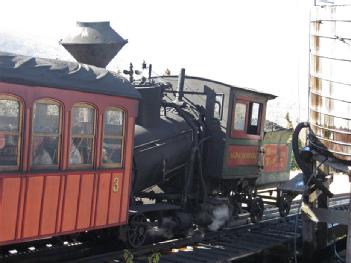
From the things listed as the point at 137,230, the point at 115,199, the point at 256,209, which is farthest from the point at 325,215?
the point at 115,199

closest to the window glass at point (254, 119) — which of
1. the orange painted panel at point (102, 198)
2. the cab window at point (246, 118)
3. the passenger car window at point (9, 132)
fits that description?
the cab window at point (246, 118)

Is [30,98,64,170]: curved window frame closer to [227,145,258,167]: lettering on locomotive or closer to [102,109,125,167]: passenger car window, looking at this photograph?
[102,109,125,167]: passenger car window

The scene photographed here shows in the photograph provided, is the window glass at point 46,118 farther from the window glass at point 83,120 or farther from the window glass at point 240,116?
the window glass at point 240,116

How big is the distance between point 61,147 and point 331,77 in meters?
4.37

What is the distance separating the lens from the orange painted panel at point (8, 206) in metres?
6.34

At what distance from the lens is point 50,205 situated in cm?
693

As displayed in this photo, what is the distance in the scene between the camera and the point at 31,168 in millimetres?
6676

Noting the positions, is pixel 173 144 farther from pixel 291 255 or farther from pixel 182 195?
pixel 291 255

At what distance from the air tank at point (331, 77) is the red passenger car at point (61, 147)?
121 inches

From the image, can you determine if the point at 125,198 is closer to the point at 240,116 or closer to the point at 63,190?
the point at 63,190

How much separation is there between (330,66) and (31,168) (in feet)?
16.0

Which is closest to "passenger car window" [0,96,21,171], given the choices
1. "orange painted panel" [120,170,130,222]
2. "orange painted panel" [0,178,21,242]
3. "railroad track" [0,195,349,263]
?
"orange painted panel" [0,178,21,242]

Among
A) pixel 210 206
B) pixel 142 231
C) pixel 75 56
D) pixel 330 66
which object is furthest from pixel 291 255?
pixel 75 56

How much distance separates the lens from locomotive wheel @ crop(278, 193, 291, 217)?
43.9 ft
